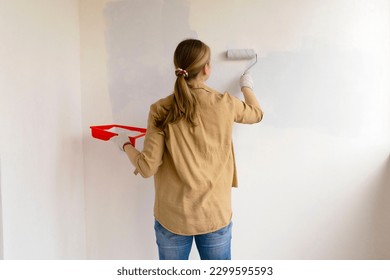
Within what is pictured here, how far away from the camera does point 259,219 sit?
64.6 inches

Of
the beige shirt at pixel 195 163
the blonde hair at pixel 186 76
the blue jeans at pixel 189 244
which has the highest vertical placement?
the blonde hair at pixel 186 76

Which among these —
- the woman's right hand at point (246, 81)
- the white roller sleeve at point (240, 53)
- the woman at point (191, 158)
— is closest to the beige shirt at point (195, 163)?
the woman at point (191, 158)

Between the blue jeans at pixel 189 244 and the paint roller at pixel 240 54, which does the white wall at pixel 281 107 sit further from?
the blue jeans at pixel 189 244

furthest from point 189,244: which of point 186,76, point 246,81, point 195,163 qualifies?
point 246,81

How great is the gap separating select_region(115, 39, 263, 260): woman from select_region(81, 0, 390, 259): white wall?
1.32 ft

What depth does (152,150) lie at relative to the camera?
1.16m

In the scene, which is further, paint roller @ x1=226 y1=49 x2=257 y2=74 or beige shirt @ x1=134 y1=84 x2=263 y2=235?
paint roller @ x1=226 y1=49 x2=257 y2=74

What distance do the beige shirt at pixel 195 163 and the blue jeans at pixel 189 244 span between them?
34 millimetres

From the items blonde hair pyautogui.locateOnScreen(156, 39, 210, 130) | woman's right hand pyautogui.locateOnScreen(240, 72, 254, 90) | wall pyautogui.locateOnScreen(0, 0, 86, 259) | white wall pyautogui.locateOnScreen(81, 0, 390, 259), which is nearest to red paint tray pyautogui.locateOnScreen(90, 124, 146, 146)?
white wall pyautogui.locateOnScreen(81, 0, 390, 259)

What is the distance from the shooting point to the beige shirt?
115cm

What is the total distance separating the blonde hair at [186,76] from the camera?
3.65 ft

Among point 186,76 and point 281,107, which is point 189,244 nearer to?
point 186,76

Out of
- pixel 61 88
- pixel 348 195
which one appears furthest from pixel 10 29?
pixel 348 195

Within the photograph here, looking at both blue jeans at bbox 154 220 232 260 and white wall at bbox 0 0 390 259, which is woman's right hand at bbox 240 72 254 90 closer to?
white wall at bbox 0 0 390 259
